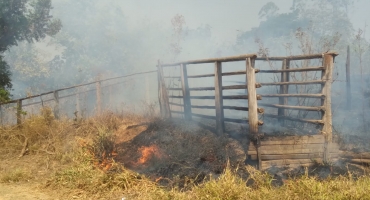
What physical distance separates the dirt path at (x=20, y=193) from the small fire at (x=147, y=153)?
172 centimetres

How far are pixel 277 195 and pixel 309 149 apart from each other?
1.87 metres

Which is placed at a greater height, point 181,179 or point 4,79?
point 4,79

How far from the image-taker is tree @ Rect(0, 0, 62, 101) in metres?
11.1

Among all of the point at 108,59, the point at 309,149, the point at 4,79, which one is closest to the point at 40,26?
the point at 4,79

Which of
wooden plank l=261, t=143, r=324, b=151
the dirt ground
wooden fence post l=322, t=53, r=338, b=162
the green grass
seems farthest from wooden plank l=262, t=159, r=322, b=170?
the green grass

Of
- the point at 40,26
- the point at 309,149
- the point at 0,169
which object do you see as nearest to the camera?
the point at 309,149

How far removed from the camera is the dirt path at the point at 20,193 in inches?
160

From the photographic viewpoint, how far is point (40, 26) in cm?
1394

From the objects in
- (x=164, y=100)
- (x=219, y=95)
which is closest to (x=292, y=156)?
(x=219, y=95)

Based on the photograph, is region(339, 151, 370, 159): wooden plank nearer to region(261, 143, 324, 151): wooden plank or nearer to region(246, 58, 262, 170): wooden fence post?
region(261, 143, 324, 151): wooden plank

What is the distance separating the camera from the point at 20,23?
12023 mm

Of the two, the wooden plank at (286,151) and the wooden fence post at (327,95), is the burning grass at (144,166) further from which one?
the wooden fence post at (327,95)

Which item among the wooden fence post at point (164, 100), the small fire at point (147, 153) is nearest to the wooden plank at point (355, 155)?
the small fire at point (147, 153)

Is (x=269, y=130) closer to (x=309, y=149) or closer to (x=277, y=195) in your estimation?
(x=309, y=149)
